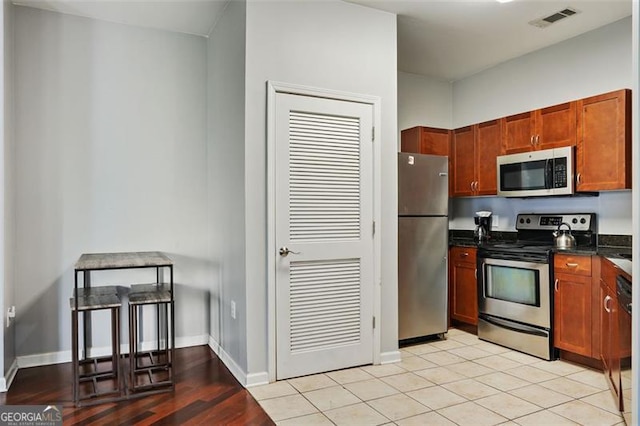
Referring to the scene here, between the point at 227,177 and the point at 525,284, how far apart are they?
2.57 meters

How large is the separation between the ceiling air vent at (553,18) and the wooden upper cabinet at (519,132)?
75 cm

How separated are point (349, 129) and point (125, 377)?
2.36 metres

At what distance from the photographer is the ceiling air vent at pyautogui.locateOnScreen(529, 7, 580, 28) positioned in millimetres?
3568

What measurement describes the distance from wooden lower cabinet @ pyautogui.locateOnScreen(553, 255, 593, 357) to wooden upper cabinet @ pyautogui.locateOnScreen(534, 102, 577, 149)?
1.02 metres

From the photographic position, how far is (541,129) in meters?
4.10

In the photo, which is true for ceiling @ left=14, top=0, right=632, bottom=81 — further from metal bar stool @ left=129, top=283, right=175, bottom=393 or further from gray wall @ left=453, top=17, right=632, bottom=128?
metal bar stool @ left=129, top=283, right=175, bottom=393

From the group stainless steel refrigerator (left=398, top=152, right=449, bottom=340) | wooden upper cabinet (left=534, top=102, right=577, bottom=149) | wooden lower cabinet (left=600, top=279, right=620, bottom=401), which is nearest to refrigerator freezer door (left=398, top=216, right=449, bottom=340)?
stainless steel refrigerator (left=398, top=152, right=449, bottom=340)

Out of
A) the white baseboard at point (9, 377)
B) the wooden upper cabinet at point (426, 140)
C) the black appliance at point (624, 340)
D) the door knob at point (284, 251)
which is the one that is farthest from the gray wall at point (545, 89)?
the white baseboard at point (9, 377)

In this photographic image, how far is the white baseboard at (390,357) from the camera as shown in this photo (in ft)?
11.7

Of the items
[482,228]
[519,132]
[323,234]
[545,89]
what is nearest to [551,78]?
[545,89]

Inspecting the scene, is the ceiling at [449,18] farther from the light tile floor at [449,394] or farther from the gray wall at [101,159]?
the light tile floor at [449,394]

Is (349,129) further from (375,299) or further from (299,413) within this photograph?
(299,413)

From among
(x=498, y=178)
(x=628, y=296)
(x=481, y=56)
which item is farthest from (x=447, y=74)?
(x=628, y=296)

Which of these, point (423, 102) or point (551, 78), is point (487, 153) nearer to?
point (551, 78)
